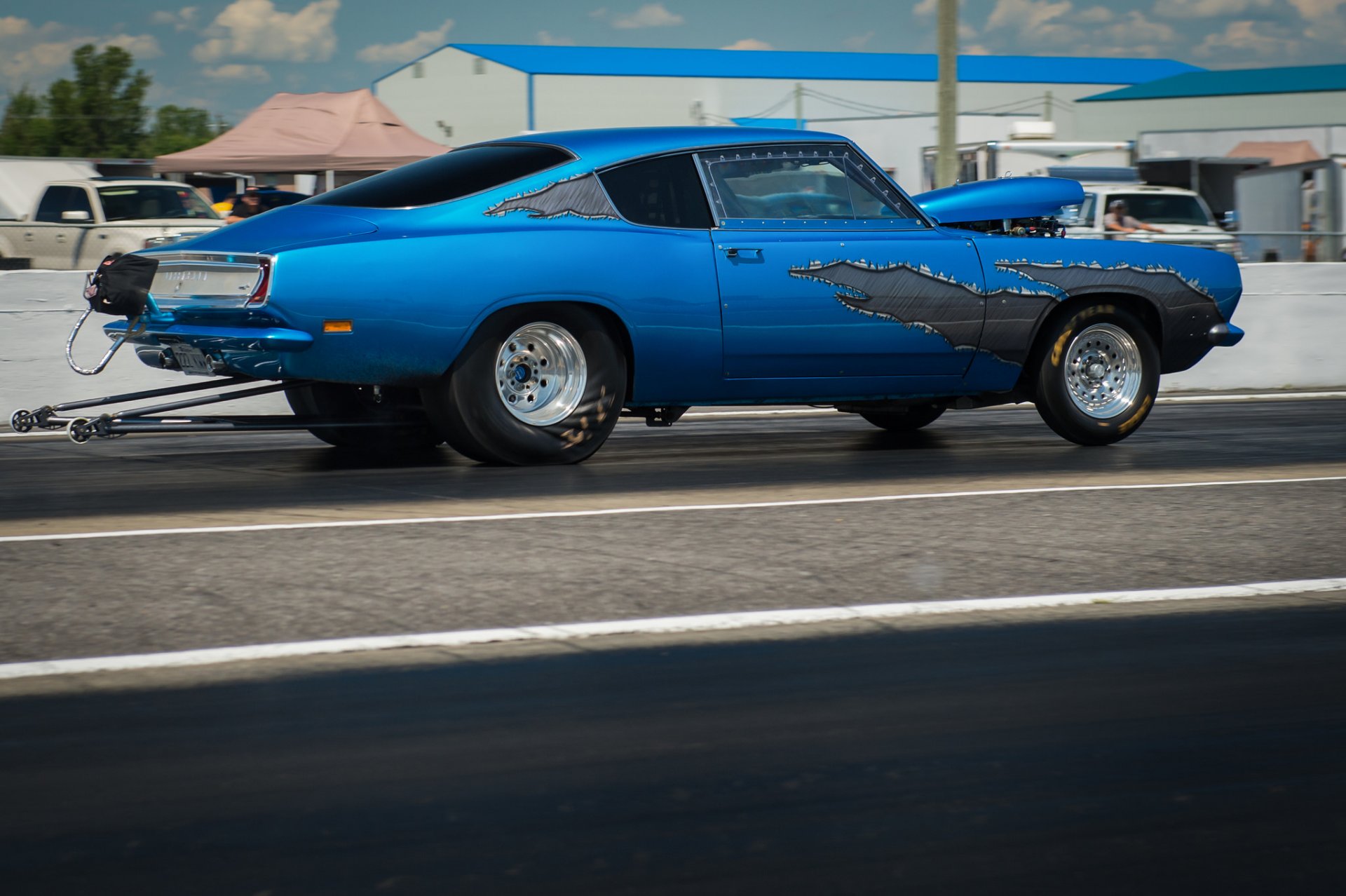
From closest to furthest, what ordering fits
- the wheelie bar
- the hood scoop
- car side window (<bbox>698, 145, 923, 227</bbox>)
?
the wheelie bar
car side window (<bbox>698, 145, 923, 227</bbox>)
the hood scoop

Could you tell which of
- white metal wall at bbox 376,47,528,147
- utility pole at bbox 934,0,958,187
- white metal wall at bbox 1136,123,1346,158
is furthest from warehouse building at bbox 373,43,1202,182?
utility pole at bbox 934,0,958,187

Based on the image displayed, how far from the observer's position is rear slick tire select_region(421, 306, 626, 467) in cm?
734

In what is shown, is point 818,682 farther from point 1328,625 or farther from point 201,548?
point 201,548

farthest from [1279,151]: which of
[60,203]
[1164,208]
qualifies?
[60,203]

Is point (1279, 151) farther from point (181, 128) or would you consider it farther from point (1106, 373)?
point (181, 128)

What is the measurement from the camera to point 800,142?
8188 mm

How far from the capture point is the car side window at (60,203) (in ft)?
67.2

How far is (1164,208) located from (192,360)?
16.8m

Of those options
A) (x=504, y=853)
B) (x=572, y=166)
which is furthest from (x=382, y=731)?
(x=572, y=166)

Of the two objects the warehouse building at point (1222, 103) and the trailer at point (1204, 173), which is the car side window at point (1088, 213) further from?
the warehouse building at point (1222, 103)

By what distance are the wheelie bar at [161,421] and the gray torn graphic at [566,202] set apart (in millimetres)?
1207

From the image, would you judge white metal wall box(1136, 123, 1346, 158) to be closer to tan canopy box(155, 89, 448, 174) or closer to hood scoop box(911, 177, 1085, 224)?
tan canopy box(155, 89, 448, 174)

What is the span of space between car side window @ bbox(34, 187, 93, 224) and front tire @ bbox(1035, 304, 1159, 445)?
14774 millimetres

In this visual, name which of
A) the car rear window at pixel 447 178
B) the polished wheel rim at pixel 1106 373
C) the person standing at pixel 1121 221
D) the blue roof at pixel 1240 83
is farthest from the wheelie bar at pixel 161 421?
the blue roof at pixel 1240 83
